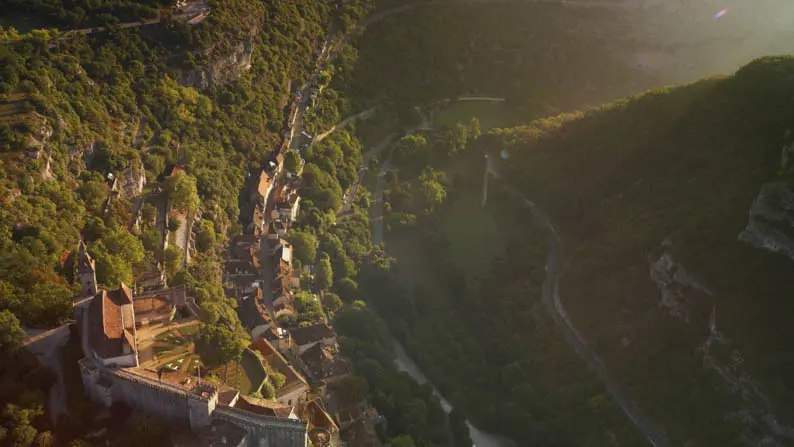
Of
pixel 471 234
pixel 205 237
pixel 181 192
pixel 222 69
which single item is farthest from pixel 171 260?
pixel 471 234

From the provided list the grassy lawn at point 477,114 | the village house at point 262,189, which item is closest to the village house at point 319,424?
the village house at point 262,189

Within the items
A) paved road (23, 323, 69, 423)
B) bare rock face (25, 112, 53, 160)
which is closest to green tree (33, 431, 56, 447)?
paved road (23, 323, 69, 423)

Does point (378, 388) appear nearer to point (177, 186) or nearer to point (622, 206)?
point (177, 186)

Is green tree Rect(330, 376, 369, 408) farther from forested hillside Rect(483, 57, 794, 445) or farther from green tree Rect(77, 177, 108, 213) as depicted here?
green tree Rect(77, 177, 108, 213)

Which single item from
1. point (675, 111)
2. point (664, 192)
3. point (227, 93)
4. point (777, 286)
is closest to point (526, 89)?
point (675, 111)

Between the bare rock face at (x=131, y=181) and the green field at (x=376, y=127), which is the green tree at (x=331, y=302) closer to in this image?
the bare rock face at (x=131, y=181)

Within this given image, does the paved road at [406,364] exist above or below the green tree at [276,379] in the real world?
below

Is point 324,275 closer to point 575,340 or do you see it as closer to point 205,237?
point 205,237
